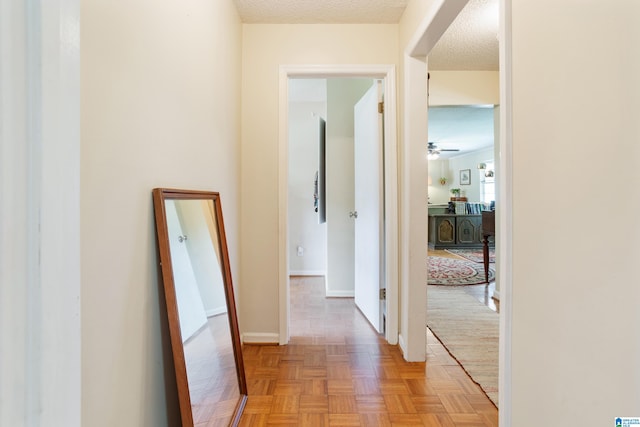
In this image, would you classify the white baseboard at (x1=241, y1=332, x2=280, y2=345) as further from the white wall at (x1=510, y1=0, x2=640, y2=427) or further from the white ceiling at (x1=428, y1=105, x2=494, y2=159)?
the white ceiling at (x1=428, y1=105, x2=494, y2=159)

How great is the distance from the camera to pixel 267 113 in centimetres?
238

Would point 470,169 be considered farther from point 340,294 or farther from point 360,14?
point 360,14

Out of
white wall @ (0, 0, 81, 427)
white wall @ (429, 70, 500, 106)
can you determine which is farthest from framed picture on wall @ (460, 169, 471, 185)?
white wall @ (0, 0, 81, 427)

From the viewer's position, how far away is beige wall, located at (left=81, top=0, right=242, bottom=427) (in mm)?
759

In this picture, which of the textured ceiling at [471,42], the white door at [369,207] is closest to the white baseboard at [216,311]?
the white door at [369,207]

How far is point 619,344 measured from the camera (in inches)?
26.6

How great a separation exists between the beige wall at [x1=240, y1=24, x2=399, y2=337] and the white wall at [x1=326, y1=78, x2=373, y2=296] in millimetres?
1097

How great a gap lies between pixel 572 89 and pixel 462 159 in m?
9.24

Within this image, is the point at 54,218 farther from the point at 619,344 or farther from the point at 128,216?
the point at 619,344

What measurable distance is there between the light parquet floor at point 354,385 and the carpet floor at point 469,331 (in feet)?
0.25

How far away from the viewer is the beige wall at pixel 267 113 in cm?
237

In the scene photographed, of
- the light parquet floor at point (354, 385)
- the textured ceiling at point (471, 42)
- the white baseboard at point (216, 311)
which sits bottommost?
the light parquet floor at point (354, 385)

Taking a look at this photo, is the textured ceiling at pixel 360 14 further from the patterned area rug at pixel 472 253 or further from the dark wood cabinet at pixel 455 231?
the dark wood cabinet at pixel 455 231

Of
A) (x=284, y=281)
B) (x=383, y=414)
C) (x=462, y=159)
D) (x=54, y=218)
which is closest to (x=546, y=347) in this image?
(x=383, y=414)
